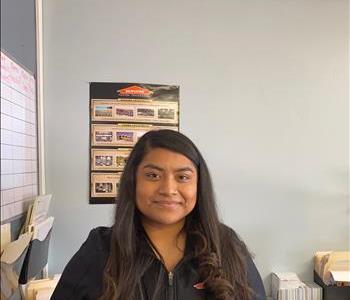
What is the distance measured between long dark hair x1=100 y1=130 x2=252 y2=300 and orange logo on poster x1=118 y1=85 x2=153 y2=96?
828 mm

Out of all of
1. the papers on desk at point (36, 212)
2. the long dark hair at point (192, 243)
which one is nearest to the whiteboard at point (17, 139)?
the papers on desk at point (36, 212)

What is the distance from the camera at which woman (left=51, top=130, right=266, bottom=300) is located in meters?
1.09

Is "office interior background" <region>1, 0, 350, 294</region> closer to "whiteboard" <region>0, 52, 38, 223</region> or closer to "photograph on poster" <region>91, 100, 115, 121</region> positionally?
"photograph on poster" <region>91, 100, 115, 121</region>

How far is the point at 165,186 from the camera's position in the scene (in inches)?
42.5

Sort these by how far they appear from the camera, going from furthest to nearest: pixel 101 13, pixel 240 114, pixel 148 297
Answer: pixel 240 114 < pixel 101 13 < pixel 148 297

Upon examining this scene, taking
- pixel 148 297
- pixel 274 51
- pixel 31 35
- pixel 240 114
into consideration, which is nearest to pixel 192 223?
pixel 148 297

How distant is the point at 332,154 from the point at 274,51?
2.33 ft

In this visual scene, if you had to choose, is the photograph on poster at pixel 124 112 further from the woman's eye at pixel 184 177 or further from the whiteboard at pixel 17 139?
the woman's eye at pixel 184 177

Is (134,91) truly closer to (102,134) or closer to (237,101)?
(102,134)

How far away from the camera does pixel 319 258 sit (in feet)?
6.72

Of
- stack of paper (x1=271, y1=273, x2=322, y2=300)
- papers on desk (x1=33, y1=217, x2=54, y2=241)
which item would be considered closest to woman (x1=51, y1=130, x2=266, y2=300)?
papers on desk (x1=33, y1=217, x2=54, y2=241)

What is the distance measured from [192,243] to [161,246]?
105 millimetres

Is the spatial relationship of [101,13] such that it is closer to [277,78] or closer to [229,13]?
[229,13]

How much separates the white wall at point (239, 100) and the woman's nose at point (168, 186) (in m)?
0.94
